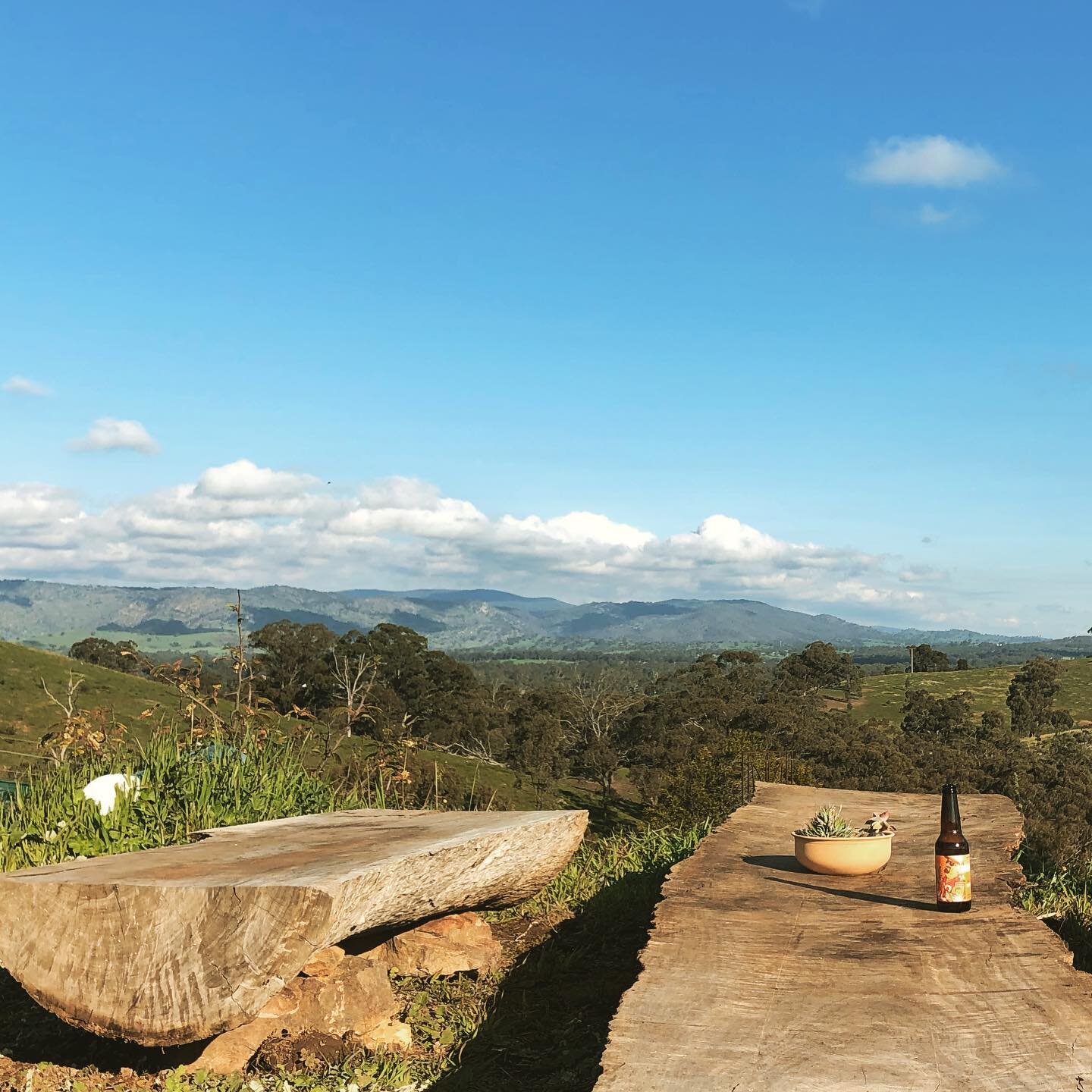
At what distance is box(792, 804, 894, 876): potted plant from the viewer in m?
4.20

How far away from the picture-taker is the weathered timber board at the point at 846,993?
2342 mm

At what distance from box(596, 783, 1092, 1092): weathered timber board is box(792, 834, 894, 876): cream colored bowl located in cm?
4

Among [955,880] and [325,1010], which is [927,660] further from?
[325,1010]

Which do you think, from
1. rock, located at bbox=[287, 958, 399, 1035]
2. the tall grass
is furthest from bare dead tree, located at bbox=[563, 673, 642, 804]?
rock, located at bbox=[287, 958, 399, 1035]

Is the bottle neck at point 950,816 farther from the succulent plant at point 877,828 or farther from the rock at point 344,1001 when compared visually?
the rock at point 344,1001

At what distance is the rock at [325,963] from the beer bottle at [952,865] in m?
2.12

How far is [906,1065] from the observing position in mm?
2373

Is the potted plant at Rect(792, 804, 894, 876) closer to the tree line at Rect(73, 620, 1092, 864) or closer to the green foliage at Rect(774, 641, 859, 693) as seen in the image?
the tree line at Rect(73, 620, 1092, 864)

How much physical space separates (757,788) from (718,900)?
2961 millimetres

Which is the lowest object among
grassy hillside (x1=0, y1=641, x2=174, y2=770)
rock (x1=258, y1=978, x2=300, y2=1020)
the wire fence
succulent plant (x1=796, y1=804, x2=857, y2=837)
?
grassy hillside (x1=0, y1=641, x2=174, y2=770)

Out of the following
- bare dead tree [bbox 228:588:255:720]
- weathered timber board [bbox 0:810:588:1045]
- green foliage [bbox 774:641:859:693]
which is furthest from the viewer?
green foliage [bbox 774:641:859:693]

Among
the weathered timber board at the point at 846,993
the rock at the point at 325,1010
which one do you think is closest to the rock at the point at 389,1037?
the rock at the point at 325,1010

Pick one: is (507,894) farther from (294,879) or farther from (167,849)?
(294,879)

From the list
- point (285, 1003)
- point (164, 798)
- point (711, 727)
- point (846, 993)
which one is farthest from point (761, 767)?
point (846, 993)
